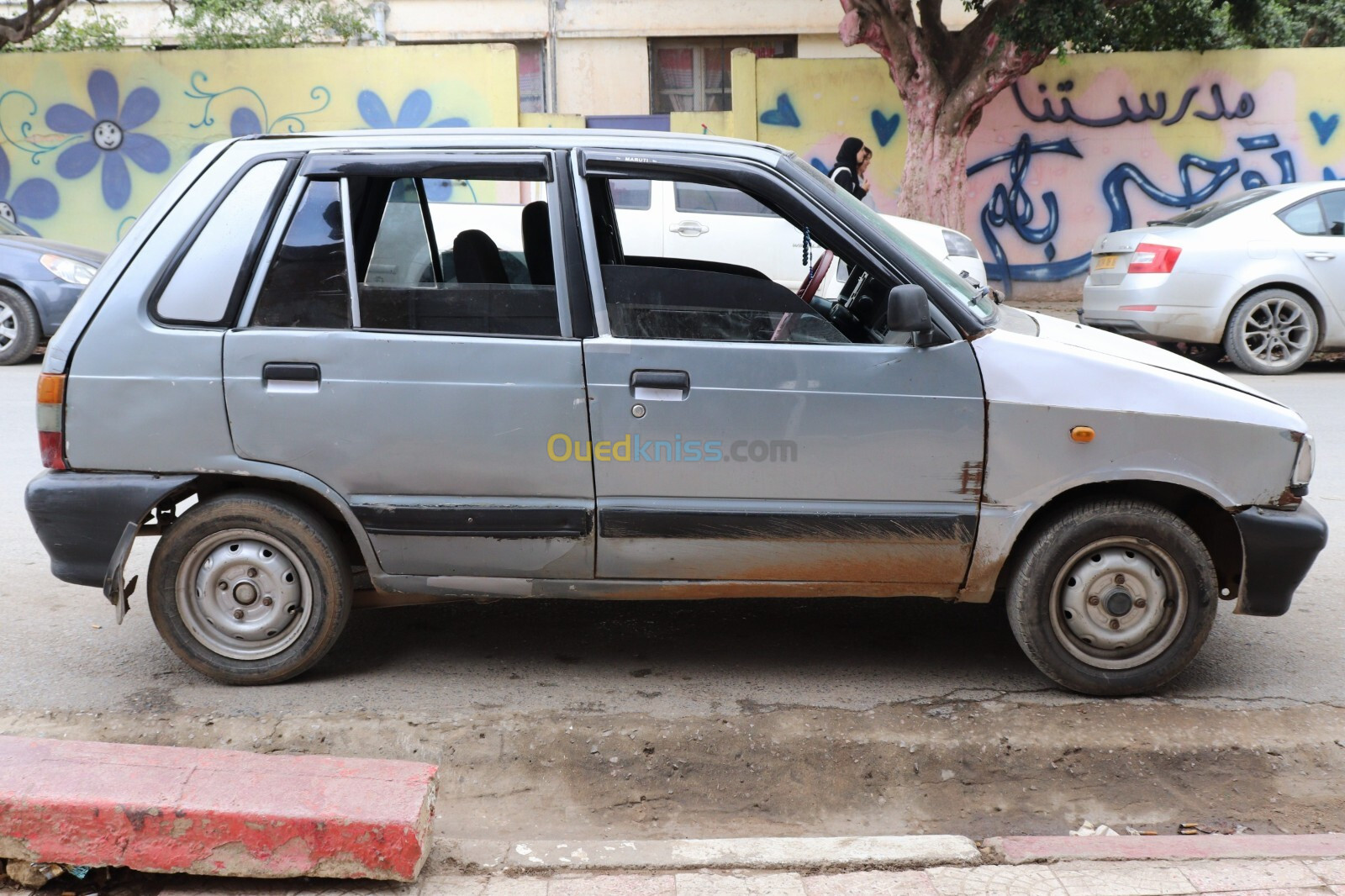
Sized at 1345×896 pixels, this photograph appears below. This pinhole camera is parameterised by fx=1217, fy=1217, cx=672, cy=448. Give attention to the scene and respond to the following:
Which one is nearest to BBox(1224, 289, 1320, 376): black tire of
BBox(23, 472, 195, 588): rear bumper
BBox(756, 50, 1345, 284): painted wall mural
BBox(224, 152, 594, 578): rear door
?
BBox(756, 50, 1345, 284): painted wall mural

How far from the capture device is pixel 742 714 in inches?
156

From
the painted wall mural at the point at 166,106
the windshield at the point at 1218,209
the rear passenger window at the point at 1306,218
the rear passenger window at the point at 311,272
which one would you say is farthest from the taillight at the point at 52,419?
the painted wall mural at the point at 166,106

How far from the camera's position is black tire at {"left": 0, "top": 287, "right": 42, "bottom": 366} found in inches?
419

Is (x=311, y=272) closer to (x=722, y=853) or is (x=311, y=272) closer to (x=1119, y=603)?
(x=722, y=853)

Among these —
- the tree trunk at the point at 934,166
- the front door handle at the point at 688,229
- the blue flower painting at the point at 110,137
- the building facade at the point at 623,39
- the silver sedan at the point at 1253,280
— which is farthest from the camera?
the building facade at the point at 623,39

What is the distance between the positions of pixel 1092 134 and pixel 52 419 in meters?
15.1

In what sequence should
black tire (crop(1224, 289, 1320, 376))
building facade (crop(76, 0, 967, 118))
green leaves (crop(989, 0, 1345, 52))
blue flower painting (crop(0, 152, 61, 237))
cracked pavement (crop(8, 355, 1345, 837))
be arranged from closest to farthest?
cracked pavement (crop(8, 355, 1345, 837)) < black tire (crop(1224, 289, 1320, 376)) < green leaves (crop(989, 0, 1345, 52)) < blue flower painting (crop(0, 152, 61, 237)) < building facade (crop(76, 0, 967, 118))

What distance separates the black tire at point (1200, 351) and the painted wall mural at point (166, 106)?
9.40 meters

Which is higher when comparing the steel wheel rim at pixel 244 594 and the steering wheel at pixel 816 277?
the steering wheel at pixel 816 277

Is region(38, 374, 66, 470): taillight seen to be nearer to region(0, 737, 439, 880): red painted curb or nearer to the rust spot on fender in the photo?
region(0, 737, 439, 880): red painted curb

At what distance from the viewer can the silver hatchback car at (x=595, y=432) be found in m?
3.81

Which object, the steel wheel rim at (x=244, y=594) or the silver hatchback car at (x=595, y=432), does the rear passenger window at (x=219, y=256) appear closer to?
the silver hatchback car at (x=595, y=432)

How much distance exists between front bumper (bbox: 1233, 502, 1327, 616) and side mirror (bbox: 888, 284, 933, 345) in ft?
3.97

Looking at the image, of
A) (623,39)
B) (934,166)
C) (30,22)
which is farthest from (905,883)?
(623,39)
